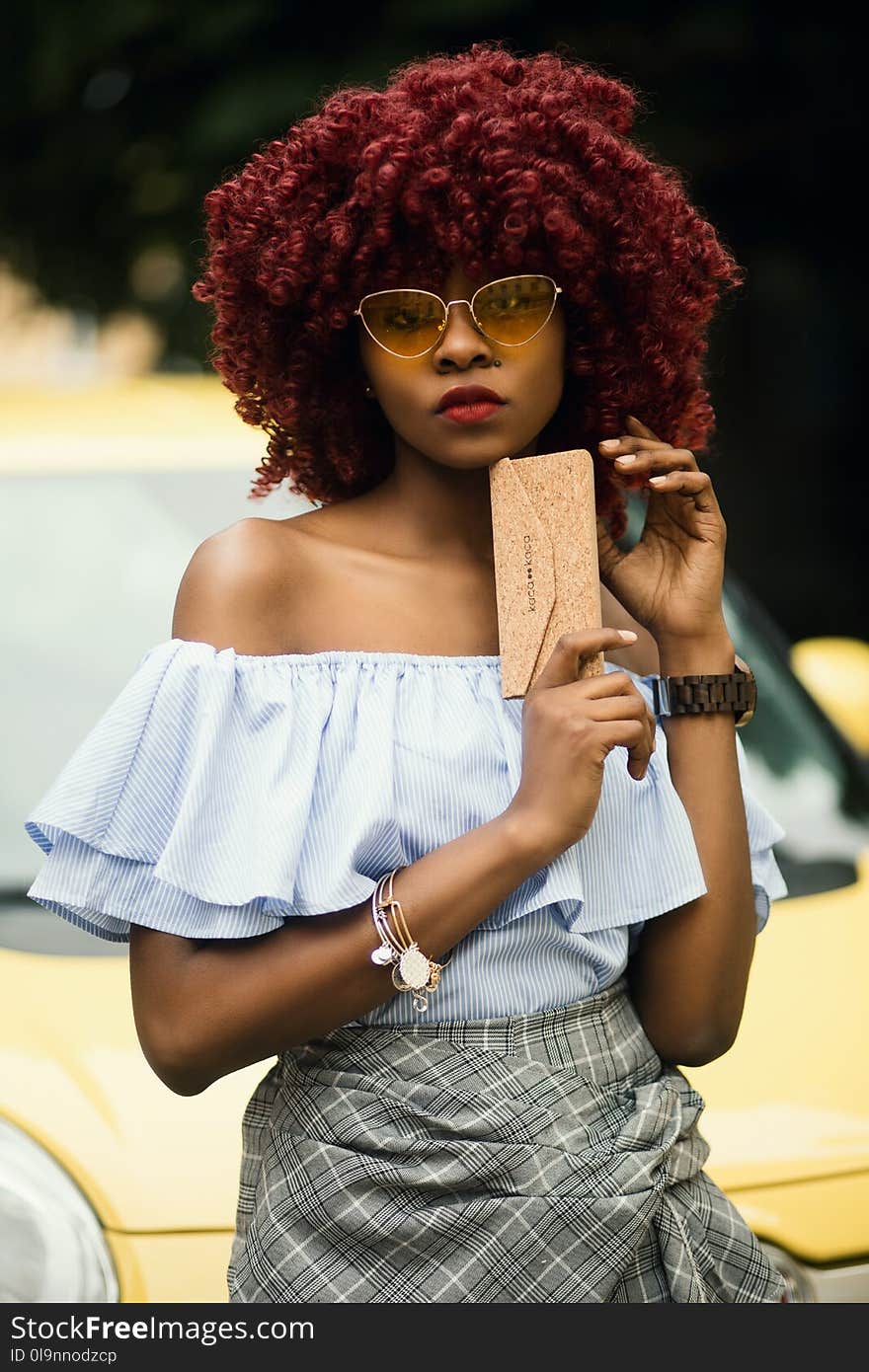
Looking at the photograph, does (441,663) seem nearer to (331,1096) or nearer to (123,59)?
(331,1096)

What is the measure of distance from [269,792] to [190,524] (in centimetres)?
156

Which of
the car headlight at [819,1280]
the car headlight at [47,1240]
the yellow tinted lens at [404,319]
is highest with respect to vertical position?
the yellow tinted lens at [404,319]

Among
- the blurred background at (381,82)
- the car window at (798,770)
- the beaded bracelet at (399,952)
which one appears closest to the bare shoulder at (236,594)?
the beaded bracelet at (399,952)

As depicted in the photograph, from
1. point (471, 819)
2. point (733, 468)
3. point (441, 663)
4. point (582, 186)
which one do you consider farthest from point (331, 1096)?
point (733, 468)

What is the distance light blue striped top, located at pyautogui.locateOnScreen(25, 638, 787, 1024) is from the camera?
1.52m

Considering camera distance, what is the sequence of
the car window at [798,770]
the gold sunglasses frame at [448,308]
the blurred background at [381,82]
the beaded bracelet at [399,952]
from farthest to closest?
the blurred background at [381,82]
the car window at [798,770]
the gold sunglasses frame at [448,308]
the beaded bracelet at [399,952]

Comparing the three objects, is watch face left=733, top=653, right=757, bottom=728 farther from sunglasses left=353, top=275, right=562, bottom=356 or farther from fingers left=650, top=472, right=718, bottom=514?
sunglasses left=353, top=275, right=562, bottom=356

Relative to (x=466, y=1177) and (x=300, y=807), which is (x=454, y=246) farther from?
(x=466, y=1177)

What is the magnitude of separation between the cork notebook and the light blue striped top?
8 cm

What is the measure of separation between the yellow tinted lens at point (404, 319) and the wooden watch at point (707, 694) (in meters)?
0.44

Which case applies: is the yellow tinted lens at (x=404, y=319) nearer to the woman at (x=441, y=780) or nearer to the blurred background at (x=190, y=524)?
the woman at (x=441, y=780)

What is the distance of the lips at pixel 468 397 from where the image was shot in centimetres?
161

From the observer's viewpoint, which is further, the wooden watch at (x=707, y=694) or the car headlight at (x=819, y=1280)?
the car headlight at (x=819, y=1280)

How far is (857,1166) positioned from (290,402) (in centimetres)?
119
